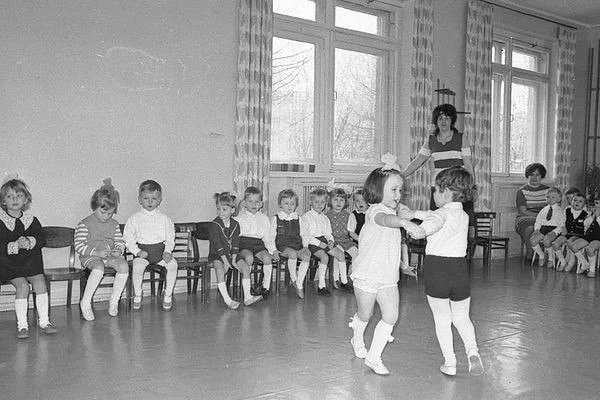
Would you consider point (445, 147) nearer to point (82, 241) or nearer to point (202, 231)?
point (202, 231)

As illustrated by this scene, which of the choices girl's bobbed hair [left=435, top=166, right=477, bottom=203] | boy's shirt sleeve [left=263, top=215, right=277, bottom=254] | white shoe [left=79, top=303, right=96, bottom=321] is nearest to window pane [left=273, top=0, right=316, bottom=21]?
boy's shirt sleeve [left=263, top=215, right=277, bottom=254]

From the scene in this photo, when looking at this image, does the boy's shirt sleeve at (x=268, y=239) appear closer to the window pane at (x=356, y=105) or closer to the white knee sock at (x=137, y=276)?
the white knee sock at (x=137, y=276)

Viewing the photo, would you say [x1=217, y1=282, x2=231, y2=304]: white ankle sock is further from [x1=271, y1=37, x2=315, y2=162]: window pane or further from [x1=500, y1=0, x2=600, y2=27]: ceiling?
[x1=500, y1=0, x2=600, y2=27]: ceiling

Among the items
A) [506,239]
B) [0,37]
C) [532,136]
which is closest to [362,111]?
[506,239]

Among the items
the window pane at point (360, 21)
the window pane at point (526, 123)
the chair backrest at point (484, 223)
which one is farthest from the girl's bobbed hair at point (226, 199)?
the window pane at point (526, 123)

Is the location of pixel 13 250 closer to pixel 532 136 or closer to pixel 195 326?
pixel 195 326

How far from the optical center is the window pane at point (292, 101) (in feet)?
23.4

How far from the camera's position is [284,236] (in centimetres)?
614

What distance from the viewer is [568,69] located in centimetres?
1017

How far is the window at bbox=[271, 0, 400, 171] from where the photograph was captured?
7184mm

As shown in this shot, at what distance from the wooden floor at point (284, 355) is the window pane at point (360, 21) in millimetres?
3522

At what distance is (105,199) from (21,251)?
0.86 metres

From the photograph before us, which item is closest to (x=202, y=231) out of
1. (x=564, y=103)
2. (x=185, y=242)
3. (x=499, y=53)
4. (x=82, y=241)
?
(x=185, y=242)

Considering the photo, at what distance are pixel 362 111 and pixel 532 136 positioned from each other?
3.56m
